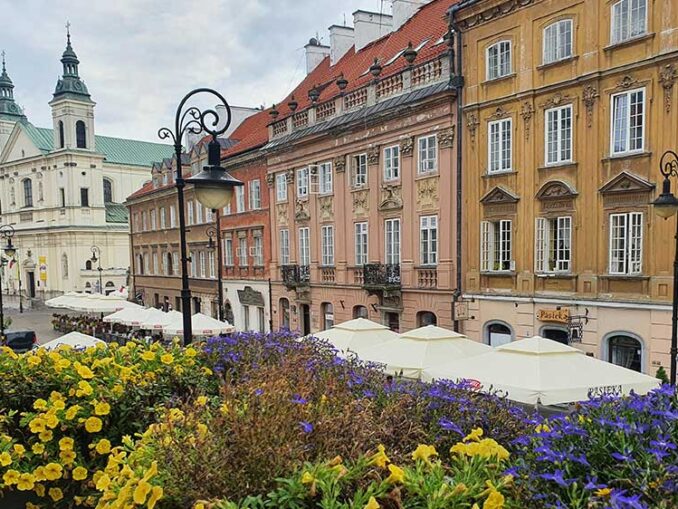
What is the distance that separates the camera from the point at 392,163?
73.9 feet

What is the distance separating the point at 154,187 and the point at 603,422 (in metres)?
47.7

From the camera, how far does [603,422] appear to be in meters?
3.31

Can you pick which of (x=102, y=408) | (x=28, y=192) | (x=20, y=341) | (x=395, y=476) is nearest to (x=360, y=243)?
(x=20, y=341)

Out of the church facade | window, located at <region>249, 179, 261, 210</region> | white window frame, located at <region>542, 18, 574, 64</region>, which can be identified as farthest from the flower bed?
the church facade

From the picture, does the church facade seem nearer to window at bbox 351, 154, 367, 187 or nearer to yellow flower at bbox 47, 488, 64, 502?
window at bbox 351, 154, 367, 187

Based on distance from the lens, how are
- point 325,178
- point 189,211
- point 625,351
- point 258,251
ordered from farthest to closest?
point 189,211
point 258,251
point 325,178
point 625,351

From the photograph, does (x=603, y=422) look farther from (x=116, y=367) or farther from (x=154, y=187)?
(x=154, y=187)

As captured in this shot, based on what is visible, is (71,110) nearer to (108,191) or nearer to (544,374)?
(108,191)

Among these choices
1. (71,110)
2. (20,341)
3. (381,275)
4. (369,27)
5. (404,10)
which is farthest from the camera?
(71,110)

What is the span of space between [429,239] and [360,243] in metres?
4.13

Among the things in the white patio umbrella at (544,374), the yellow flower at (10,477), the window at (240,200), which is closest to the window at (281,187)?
the window at (240,200)

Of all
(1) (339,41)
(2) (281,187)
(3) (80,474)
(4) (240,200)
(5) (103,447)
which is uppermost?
(1) (339,41)

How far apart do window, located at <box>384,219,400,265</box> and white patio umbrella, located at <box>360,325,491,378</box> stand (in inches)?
363

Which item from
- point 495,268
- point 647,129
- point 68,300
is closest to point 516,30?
point 647,129
